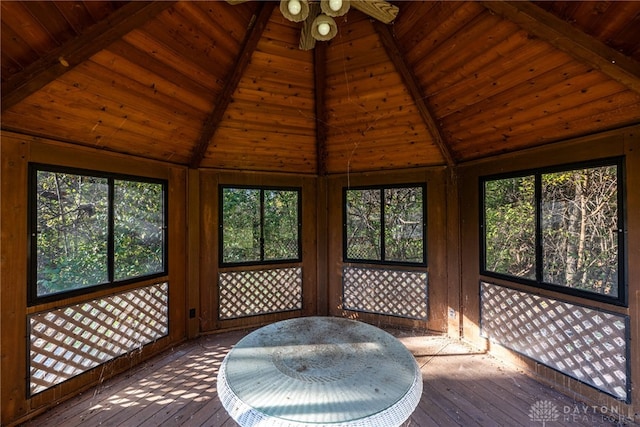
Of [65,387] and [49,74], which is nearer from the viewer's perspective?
[49,74]

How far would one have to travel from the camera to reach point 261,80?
308 centimetres

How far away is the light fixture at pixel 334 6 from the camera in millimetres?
1570

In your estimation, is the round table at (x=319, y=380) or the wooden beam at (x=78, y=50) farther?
the wooden beam at (x=78, y=50)

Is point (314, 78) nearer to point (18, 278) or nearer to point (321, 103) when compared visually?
point (321, 103)

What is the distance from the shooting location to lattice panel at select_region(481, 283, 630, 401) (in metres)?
2.32

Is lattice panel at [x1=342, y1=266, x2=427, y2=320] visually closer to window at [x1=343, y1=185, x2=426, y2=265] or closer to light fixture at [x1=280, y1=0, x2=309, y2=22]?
window at [x1=343, y1=185, x2=426, y2=265]

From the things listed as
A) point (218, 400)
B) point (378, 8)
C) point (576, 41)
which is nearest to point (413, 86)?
point (378, 8)

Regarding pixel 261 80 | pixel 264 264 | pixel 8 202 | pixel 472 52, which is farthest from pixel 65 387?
pixel 472 52

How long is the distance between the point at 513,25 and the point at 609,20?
0.55 meters

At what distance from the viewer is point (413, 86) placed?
301 cm

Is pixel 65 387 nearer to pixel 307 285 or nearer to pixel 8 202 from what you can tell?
pixel 8 202

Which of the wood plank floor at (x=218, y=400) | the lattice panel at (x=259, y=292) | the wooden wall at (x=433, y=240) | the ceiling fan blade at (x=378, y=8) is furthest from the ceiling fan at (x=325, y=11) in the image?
the lattice panel at (x=259, y=292)

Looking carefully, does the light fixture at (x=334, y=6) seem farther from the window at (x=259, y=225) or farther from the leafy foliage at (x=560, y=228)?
the window at (x=259, y=225)

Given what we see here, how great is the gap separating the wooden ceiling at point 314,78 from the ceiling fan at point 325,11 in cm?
66
